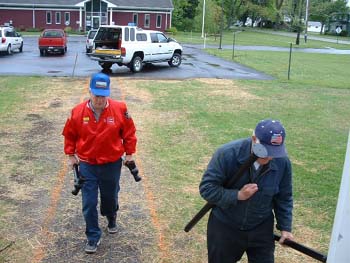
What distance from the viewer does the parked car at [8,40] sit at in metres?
27.1

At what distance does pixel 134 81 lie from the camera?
17719mm

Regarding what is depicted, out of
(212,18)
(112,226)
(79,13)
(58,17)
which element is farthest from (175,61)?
(58,17)

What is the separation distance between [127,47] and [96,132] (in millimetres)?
16337

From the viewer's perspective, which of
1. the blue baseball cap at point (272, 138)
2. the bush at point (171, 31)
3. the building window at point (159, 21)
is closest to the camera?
the blue baseball cap at point (272, 138)

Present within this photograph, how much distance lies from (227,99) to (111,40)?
8654mm

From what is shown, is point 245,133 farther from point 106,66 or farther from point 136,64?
point 106,66

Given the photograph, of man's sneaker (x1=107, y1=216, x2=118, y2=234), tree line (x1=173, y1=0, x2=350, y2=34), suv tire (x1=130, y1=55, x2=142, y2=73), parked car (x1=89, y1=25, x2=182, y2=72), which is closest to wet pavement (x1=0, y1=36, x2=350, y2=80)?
suv tire (x1=130, y1=55, x2=142, y2=73)

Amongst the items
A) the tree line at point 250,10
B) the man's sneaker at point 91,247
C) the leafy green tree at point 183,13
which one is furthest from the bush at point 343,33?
the man's sneaker at point 91,247

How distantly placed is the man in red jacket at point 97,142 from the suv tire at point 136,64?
53.9 ft

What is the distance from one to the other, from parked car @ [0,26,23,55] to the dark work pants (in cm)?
2608

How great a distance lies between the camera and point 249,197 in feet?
10.4

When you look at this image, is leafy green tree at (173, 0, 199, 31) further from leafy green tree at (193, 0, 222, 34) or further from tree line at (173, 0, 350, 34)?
leafy green tree at (193, 0, 222, 34)

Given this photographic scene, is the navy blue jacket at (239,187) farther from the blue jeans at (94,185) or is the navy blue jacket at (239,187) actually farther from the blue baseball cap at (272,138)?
the blue jeans at (94,185)

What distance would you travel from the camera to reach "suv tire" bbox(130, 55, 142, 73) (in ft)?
68.4
